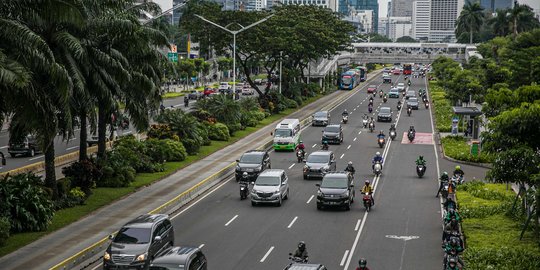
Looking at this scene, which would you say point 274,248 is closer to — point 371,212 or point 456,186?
point 371,212

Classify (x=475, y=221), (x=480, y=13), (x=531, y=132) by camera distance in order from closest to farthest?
(x=531, y=132) < (x=475, y=221) < (x=480, y=13)

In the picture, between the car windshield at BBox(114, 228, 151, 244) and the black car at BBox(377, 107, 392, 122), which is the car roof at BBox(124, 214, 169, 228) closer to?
the car windshield at BBox(114, 228, 151, 244)

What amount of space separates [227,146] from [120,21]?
26061 millimetres

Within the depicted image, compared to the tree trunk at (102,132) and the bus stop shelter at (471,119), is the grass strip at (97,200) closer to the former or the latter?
the tree trunk at (102,132)

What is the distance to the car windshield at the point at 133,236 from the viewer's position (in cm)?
2678

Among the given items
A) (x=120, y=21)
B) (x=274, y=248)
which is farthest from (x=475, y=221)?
(x=120, y=21)

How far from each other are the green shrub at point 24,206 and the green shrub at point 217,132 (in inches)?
1215

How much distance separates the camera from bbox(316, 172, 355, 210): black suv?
3825cm

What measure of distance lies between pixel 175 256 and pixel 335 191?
15.9 m

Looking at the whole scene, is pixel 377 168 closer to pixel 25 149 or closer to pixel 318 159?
pixel 318 159

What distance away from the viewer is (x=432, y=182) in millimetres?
47781

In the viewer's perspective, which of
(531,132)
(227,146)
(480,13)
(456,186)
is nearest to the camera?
(531,132)

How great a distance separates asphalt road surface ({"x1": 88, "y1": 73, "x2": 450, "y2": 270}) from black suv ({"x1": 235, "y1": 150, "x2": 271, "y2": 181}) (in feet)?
3.18

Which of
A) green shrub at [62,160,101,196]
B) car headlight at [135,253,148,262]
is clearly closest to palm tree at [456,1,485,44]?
green shrub at [62,160,101,196]
